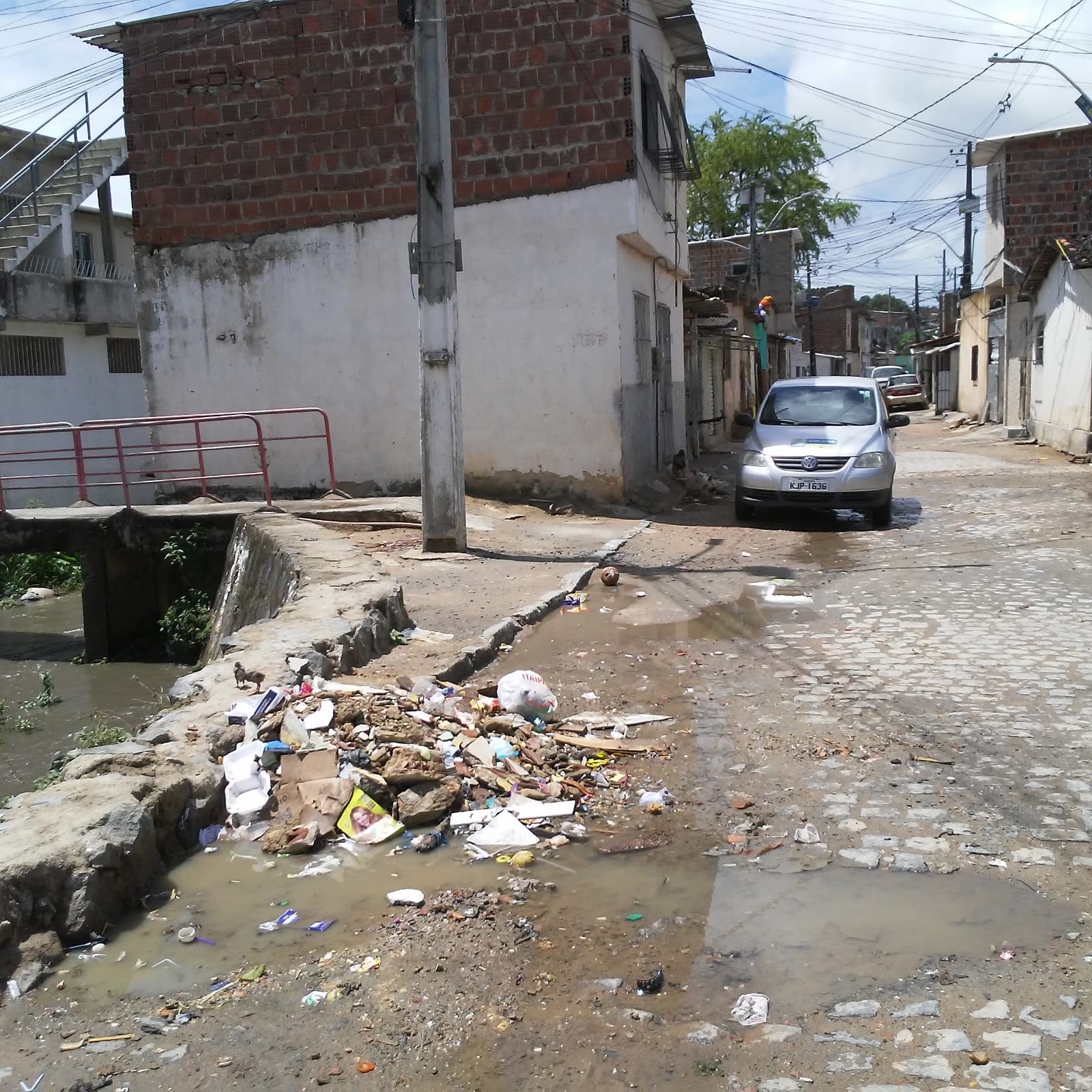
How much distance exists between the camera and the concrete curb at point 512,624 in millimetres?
6391

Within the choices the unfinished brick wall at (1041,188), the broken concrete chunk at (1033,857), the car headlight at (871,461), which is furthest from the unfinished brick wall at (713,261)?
the broken concrete chunk at (1033,857)

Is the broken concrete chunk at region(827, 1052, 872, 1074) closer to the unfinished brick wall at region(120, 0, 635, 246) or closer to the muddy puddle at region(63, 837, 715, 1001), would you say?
the muddy puddle at region(63, 837, 715, 1001)

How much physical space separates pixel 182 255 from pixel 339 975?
13615 mm

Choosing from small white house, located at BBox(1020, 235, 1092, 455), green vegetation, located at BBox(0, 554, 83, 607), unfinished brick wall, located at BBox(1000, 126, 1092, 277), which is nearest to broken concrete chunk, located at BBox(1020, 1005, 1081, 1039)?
green vegetation, located at BBox(0, 554, 83, 607)

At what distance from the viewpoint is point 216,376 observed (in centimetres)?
1506

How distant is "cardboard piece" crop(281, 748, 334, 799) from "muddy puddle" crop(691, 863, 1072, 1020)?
1.79 m

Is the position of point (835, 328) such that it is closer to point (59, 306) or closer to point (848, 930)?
point (59, 306)

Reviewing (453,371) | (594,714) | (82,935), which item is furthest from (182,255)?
(82,935)

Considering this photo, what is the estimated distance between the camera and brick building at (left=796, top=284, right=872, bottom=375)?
197 feet

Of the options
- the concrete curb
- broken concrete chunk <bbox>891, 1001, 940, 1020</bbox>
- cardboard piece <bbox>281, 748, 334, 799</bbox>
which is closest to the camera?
broken concrete chunk <bbox>891, 1001, 940, 1020</bbox>

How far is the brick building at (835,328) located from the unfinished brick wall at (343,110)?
4623 centimetres

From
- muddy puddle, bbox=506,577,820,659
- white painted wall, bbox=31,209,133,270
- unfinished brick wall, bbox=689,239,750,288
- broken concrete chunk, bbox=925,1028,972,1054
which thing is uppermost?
unfinished brick wall, bbox=689,239,750,288

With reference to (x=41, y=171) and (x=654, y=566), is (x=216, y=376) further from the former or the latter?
(x=41, y=171)

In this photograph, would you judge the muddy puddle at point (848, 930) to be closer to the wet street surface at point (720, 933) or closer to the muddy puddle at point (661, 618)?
the wet street surface at point (720, 933)
